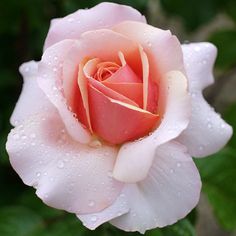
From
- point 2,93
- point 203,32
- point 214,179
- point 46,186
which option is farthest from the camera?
point 203,32

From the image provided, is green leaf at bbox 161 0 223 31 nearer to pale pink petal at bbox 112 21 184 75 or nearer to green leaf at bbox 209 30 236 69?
green leaf at bbox 209 30 236 69

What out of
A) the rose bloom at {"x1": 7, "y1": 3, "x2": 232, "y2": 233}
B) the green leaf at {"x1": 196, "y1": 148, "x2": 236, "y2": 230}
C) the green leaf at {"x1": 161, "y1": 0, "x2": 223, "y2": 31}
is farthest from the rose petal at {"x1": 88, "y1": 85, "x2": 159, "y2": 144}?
the green leaf at {"x1": 161, "y1": 0, "x2": 223, "y2": 31}

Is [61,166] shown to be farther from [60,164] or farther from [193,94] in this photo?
[193,94]

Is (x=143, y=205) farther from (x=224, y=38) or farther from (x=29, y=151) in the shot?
(x=224, y=38)

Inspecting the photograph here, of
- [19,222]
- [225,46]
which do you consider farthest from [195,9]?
[19,222]

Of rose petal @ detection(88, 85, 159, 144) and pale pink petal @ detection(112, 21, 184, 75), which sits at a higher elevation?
pale pink petal @ detection(112, 21, 184, 75)

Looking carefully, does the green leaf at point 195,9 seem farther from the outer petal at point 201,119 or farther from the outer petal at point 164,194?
the outer petal at point 164,194

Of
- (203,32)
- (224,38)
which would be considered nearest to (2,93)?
(224,38)
